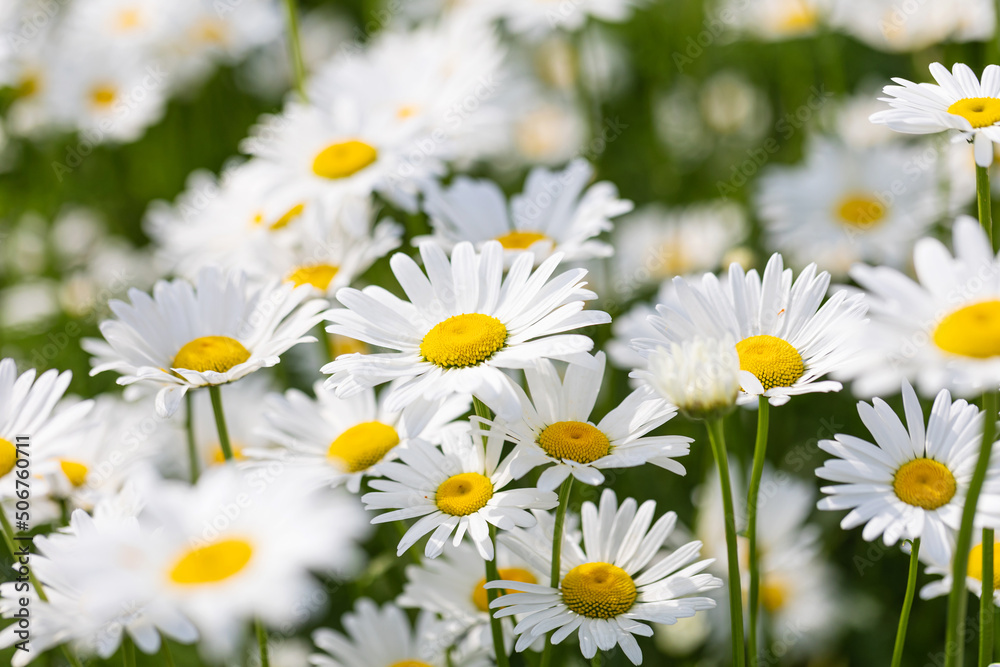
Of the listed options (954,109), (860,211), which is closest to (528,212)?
(954,109)

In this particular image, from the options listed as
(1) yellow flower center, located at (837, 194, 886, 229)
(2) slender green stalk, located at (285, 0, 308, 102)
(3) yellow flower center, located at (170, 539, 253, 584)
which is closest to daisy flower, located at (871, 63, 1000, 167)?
(3) yellow flower center, located at (170, 539, 253, 584)

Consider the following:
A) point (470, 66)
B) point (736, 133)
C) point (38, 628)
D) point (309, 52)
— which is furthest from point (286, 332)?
point (309, 52)

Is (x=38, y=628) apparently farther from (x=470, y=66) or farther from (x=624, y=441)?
(x=470, y=66)

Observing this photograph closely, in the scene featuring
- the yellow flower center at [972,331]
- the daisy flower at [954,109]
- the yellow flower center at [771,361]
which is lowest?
the yellow flower center at [771,361]

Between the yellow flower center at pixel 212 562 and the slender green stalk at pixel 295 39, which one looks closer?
the yellow flower center at pixel 212 562

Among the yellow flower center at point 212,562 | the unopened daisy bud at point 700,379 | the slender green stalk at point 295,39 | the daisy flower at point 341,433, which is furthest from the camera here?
the slender green stalk at point 295,39

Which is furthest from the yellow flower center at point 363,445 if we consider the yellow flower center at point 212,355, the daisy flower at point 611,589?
the daisy flower at point 611,589

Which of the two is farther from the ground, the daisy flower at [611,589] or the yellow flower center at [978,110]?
the yellow flower center at [978,110]

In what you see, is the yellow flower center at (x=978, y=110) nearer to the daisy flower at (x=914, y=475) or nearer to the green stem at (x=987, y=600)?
the daisy flower at (x=914, y=475)
